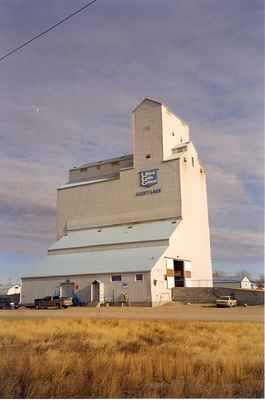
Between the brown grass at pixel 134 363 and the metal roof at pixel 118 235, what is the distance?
33247mm

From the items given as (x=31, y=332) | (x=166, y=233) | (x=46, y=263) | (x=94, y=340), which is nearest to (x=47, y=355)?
(x=94, y=340)

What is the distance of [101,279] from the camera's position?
5081 centimetres

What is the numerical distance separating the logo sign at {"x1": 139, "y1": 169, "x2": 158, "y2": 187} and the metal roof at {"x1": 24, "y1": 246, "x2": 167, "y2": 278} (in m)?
9.93

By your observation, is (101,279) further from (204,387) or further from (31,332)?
(204,387)

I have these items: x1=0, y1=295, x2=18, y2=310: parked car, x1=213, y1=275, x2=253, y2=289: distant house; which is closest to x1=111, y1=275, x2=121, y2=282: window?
x1=0, y1=295, x2=18, y2=310: parked car

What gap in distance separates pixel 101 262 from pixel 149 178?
13.4 meters

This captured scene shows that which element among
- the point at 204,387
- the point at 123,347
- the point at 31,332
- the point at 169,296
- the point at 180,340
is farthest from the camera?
the point at 169,296

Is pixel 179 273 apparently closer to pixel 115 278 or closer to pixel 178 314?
pixel 115 278

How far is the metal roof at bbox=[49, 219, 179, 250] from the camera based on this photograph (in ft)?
180

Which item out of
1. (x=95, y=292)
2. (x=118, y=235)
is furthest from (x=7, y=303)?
(x=118, y=235)

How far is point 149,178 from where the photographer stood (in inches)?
2372

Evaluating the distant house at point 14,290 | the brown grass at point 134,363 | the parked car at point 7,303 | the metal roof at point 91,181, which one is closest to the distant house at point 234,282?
the metal roof at point 91,181

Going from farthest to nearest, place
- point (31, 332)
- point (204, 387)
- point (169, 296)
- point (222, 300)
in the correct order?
1. point (169, 296)
2. point (222, 300)
3. point (31, 332)
4. point (204, 387)

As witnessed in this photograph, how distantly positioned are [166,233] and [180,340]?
35587 mm
